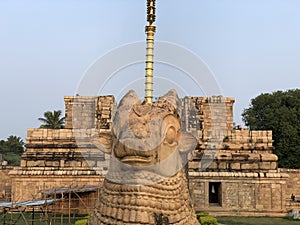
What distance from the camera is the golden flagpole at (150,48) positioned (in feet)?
14.6

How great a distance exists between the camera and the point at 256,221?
12805 millimetres

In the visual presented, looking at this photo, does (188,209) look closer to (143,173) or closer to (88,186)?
(143,173)

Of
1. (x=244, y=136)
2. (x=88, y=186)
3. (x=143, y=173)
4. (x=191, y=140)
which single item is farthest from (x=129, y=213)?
(x=244, y=136)

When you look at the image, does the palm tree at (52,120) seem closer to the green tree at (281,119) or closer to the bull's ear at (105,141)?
the green tree at (281,119)

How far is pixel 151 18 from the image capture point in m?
4.72

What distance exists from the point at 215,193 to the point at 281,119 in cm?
1638

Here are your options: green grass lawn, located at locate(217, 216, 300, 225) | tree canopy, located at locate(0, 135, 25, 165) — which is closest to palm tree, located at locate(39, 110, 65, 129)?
tree canopy, located at locate(0, 135, 25, 165)

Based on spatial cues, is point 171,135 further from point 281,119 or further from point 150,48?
point 281,119

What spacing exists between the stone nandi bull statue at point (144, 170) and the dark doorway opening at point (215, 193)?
37.0 feet

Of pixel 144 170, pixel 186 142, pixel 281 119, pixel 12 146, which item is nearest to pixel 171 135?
pixel 186 142

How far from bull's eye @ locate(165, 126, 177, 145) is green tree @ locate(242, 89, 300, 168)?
26.6m

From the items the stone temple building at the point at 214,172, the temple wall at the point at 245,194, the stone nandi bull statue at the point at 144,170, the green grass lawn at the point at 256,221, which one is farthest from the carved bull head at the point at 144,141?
the temple wall at the point at 245,194

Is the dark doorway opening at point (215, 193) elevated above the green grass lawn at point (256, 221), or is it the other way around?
the dark doorway opening at point (215, 193)

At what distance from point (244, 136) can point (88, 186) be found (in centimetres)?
642
